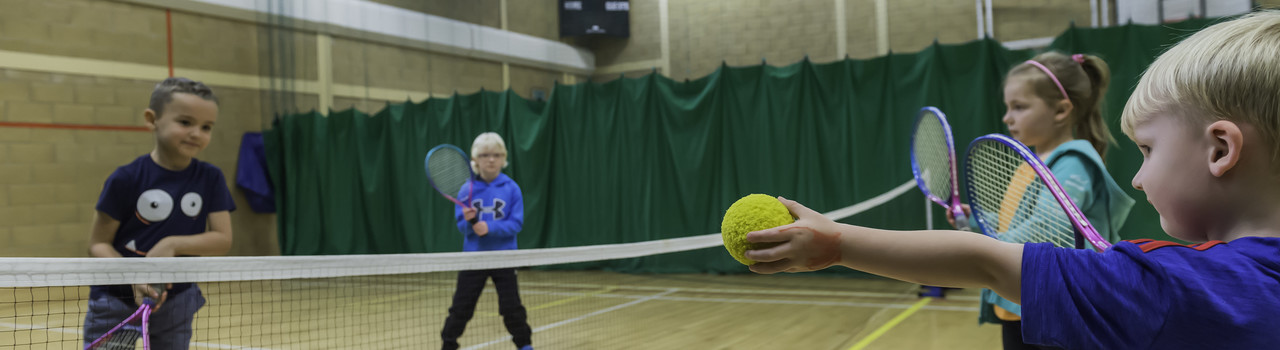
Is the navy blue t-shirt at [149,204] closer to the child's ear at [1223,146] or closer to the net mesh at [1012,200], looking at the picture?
the net mesh at [1012,200]

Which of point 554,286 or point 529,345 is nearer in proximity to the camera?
point 529,345

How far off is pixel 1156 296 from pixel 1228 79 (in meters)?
0.25

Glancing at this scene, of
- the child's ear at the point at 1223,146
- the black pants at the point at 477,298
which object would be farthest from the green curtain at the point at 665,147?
the child's ear at the point at 1223,146

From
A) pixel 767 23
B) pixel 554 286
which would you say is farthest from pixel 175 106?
pixel 767 23

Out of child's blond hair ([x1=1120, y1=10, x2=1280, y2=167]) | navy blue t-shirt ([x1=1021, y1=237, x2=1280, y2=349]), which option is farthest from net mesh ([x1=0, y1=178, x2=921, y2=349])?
child's blond hair ([x1=1120, y1=10, x2=1280, y2=167])

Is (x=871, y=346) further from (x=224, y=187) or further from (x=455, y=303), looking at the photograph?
(x=224, y=187)

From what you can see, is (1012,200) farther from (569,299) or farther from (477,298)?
(569,299)

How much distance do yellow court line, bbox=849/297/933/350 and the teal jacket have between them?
2.66 metres

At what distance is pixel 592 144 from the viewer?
29.5 ft

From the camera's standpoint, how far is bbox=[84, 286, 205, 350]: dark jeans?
2.33m

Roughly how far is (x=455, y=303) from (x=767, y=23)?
628cm

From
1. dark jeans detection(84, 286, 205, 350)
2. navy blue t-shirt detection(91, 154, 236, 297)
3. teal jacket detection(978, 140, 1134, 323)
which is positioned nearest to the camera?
teal jacket detection(978, 140, 1134, 323)

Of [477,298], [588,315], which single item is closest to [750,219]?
[477,298]

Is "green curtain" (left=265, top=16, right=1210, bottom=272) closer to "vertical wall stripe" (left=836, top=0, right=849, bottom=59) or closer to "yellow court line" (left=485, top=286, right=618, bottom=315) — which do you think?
"yellow court line" (left=485, top=286, right=618, bottom=315)
